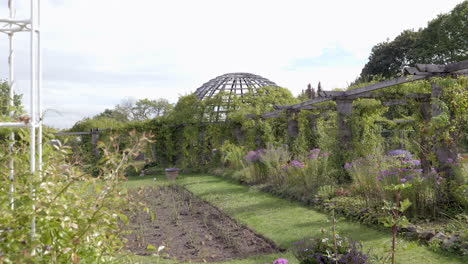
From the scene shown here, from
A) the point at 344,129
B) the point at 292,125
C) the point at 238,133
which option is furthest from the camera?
the point at 238,133

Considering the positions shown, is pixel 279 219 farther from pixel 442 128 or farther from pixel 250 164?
pixel 250 164

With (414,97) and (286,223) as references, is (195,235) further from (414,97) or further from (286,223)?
(414,97)

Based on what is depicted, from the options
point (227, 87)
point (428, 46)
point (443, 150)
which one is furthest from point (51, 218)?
point (428, 46)

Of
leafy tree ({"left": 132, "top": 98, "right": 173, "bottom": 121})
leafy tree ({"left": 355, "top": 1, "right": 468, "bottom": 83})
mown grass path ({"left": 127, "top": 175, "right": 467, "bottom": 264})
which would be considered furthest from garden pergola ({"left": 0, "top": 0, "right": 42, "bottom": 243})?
leafy tree ({"left": 132, "top": 98, "right": 173, "bottom": 121})

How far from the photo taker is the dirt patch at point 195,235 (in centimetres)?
414

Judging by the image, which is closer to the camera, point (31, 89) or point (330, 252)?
point (31, 89)

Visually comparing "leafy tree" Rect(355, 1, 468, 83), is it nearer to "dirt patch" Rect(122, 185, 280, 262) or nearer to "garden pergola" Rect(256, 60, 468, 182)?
"garden pergola" Rect(256, 60, 468, 182)

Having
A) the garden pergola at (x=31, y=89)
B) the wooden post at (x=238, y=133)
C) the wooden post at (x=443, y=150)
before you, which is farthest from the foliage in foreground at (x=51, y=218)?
the wooden post at (x=238, y=133)

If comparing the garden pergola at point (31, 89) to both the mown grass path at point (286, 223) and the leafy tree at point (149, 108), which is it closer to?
the mown grass path at point (286, 223)

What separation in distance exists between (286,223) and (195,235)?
1292 millimetres

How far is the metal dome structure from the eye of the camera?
14.6 metres

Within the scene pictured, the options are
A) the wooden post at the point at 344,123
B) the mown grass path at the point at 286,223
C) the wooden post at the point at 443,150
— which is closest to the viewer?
the mown grass path at the point at 286,223

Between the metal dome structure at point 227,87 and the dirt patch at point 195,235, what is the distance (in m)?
7.64

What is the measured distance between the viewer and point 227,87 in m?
15.7
